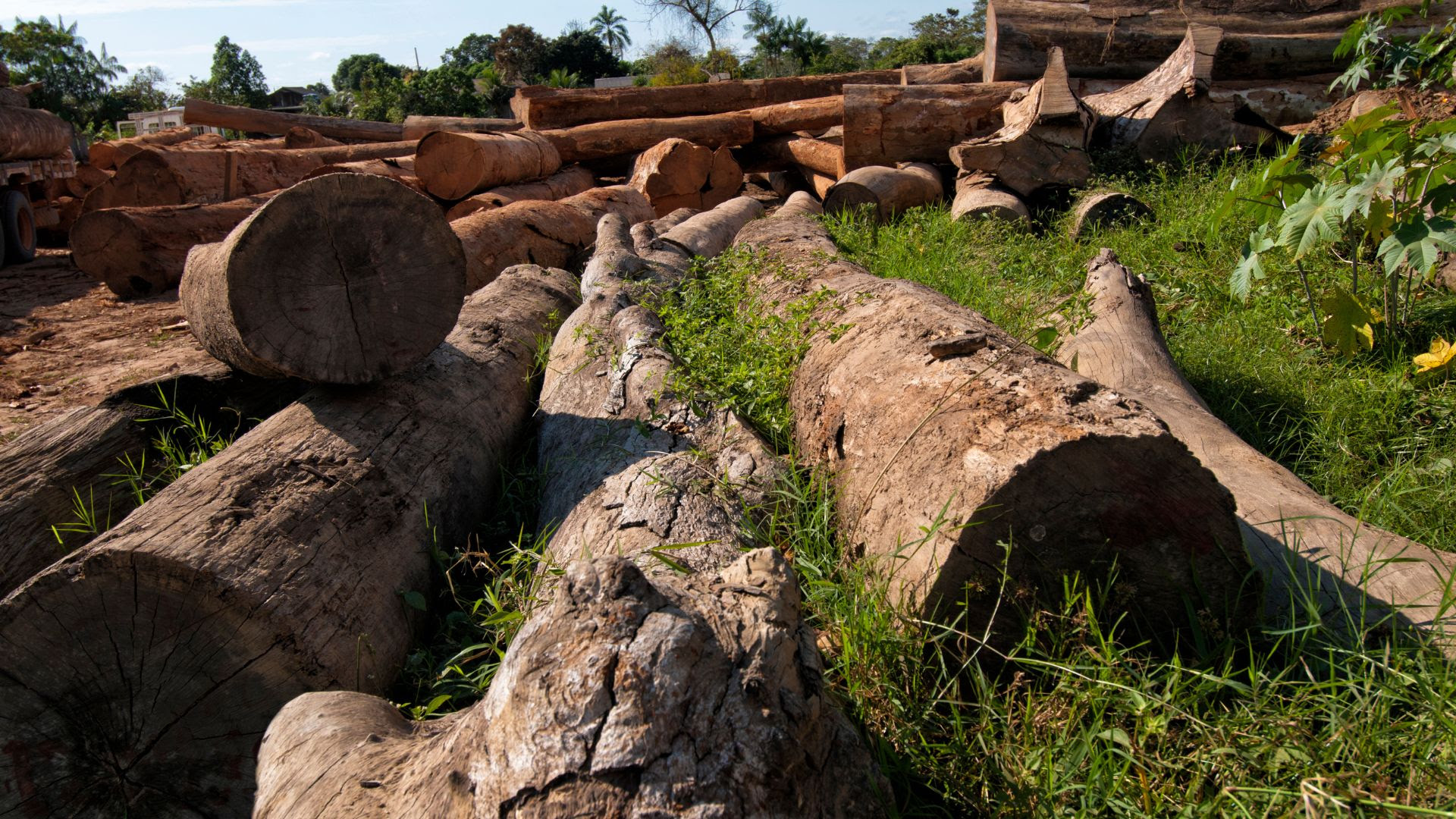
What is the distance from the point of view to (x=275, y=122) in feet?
52.3

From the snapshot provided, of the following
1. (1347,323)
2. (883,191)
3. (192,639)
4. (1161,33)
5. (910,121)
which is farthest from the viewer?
(1161,33)

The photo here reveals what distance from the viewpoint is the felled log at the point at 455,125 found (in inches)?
476

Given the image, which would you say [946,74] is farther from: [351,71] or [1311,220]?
[351,71]

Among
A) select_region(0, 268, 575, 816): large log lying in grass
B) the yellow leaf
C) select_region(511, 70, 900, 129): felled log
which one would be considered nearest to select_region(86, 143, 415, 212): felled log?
select_region(511, 70, 900, 129): felled log

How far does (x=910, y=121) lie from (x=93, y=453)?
775 centimetres

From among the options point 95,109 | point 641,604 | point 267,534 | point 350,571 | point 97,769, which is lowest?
point 97,769

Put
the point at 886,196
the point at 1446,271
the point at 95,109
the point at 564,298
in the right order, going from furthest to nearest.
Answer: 1. the point at 95,109
2. the point at 886,196
3. the point at 564,298
4. the point at 1446,271

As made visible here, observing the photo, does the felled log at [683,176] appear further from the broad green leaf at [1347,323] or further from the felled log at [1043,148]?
the broad green leaf at [1347,323]

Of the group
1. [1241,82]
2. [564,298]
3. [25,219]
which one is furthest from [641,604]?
[25,219]

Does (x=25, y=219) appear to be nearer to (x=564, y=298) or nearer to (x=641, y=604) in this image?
(x=564, y=298)

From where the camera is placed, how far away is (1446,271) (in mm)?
4477

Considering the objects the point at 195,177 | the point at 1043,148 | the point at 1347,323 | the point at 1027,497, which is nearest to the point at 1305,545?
the point at 1027,497

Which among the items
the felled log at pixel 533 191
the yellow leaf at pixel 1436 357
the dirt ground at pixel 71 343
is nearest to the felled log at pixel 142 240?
the dirt ground at pixel 71 343

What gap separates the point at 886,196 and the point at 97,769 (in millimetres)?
7028
